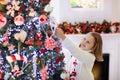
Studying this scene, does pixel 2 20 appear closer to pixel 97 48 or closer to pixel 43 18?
pixel 43 18

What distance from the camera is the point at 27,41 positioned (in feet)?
6.64

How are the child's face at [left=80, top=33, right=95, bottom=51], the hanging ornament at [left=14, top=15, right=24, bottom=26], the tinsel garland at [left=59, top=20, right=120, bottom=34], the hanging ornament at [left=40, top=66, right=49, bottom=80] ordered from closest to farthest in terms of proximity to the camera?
the hanging ornament at [left=14, top=15, right=24, bottom=26] < the hanging ornament at [left=40, top=66, right=49, bottom=80] < the child's face at [left=80, top=33, right=95, bottom=51] < the tinsel garland at [left=59, top=20, right=120, bottom=34]

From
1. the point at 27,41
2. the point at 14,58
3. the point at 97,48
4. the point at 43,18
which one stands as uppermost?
the point at 43,18

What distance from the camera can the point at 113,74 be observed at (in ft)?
14.5

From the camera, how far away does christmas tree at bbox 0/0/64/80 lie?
1984 millimetres

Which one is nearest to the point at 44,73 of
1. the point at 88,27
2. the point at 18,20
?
the point at 18,20

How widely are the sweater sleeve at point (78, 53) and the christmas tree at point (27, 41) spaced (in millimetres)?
209

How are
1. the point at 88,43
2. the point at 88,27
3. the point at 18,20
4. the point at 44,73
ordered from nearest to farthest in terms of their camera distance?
the point at 18,20
the point at 44,73
the point at 88,43
the point at 88,27

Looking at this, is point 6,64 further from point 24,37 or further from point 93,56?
point 93,56

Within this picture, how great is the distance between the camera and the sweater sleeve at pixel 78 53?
92.1 inches

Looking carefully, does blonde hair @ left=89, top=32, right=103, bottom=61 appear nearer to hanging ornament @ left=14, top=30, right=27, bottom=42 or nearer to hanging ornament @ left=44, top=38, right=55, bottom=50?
hanging ornament @ left=44, top=38, right=55, bottom=50

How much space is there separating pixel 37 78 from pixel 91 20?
2415mm

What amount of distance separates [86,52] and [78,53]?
0.18m

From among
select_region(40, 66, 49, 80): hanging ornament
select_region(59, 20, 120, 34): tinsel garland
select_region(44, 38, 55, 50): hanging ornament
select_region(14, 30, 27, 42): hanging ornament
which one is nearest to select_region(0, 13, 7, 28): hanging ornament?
A: select_region(14, 30, 27, 42): hanging ornament
